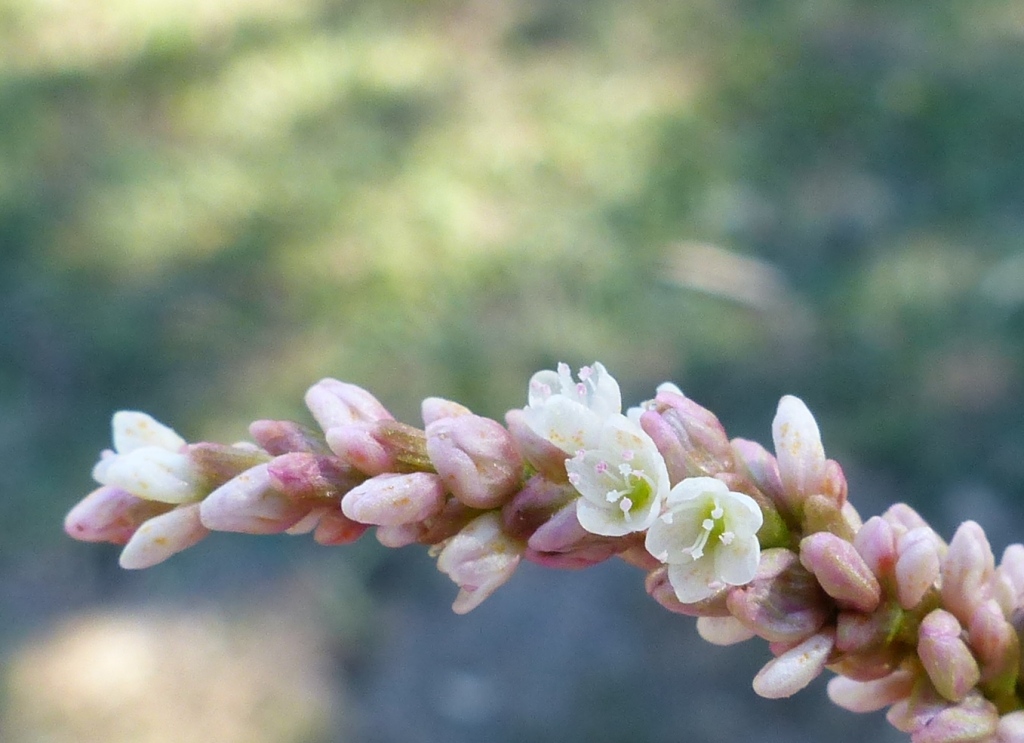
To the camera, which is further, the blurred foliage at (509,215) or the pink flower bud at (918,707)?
the blurred foliage at (509,215)

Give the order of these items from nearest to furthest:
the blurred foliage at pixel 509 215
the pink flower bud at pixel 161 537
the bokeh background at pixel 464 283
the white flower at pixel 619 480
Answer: the white flower at pixel 619 480 → the pink flower bud at pixel 161 537 → the bokeh background at pixel 464 283 → the blurred foliage at pixel 509 215

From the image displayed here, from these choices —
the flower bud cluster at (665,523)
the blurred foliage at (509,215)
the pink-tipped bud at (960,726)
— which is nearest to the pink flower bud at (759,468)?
the flower bud cluster at (665,523)

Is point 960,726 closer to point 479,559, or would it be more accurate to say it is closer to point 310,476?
point 479,559

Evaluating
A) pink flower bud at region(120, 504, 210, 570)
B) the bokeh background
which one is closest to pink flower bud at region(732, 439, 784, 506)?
pink flower bud at region(120, 504, 210, 570)

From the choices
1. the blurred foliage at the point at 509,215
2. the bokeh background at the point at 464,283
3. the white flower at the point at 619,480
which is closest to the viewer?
the white flower at the point at 619,480

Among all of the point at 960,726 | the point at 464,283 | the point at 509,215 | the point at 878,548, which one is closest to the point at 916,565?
the point at 878,548

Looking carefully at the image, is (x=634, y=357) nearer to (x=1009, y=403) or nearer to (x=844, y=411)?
(x=844, y=411)

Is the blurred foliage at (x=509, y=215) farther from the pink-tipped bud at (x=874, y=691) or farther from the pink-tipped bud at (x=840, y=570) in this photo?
the pink-tipped bud at (x=840, y=570)

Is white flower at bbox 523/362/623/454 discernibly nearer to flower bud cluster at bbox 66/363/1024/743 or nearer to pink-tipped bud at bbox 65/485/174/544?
flower bud cluster at bbox 66/363/1024/743
